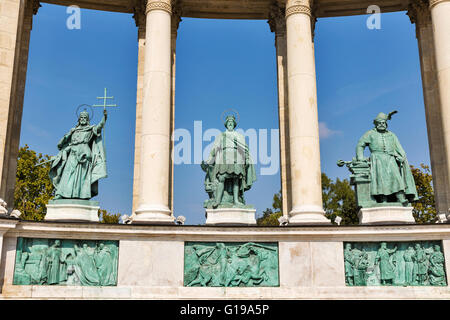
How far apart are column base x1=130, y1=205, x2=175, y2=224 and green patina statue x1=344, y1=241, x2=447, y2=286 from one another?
12.4m

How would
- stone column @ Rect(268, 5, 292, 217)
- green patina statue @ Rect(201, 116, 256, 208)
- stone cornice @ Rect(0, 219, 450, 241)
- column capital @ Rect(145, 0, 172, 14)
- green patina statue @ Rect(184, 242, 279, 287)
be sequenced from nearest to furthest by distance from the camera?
stone cornice @ Rect(0, 219, 450, 241), green patina statue @ Rect(184, 242, 279, 287), green patina statue @ Rect(201, 116, 256, 208), column capital @ Rect(145, 0, 172, 14), stone column @ Rect(268, 5, 292, 217)

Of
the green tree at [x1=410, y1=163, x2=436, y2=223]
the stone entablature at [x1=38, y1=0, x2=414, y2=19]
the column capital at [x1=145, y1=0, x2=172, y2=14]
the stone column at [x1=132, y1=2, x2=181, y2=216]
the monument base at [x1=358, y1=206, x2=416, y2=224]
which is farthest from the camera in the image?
the green tree at [x1=410, y1=163, x2=436, y2=223]

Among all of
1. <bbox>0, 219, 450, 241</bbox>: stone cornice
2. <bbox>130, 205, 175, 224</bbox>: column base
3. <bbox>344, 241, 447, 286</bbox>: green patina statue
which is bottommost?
<bbox>344, 241, 447, 286</bbox>: green patina statue

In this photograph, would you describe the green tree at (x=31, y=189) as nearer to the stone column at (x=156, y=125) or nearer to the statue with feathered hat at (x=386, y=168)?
the stone column at (x=156, y=125)

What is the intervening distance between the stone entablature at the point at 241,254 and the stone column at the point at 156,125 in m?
2.06

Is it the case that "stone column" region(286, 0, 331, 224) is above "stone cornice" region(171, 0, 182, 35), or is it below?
below

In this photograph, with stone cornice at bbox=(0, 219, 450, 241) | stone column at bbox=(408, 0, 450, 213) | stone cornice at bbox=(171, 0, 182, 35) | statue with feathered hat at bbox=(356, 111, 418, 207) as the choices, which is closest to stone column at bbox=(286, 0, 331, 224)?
stone cornice at bbox=(0, 219, 450, 241)

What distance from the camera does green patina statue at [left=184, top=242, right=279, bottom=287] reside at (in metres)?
35.1

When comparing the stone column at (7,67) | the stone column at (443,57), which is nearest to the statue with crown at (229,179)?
the stone column at (7,67)

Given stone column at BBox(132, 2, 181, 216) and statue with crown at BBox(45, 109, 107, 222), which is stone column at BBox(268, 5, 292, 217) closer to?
stone column at BBox(132, 2, 181, 216)

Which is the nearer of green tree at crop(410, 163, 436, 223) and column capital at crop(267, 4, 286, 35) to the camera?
column capital at crop(267, 4, 286, 35)

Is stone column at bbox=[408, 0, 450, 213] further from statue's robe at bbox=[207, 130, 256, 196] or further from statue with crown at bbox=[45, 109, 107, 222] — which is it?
statue with crown at bbox=[45, 109, 107, 222]
